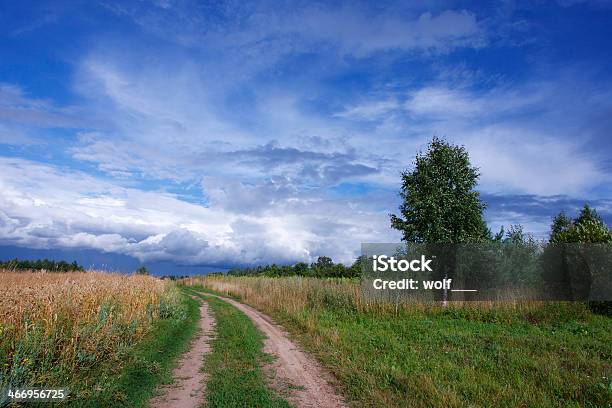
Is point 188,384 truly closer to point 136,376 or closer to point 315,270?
point 136,376

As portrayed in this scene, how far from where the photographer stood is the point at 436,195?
2219 centimetres

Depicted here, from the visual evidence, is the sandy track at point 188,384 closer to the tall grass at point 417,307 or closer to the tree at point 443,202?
the tall grass at point 417,307

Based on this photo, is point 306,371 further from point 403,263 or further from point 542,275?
point 542,275

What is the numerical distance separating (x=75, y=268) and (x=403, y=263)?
1939 centimetres

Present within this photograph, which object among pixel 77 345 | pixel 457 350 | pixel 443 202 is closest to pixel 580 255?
pixel 443 202

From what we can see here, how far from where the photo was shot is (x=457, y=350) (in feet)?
35.9

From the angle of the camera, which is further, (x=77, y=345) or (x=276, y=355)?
(x=276, y=355)

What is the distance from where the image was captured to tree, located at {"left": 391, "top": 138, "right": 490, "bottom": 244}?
22.2 metres

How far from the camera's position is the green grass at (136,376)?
257 inches

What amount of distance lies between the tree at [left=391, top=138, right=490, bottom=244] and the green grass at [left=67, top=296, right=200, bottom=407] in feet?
50.4

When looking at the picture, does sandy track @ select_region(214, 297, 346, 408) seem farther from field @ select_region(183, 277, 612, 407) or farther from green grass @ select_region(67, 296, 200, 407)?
green grass @ select_region(67, 296, 200, 407)

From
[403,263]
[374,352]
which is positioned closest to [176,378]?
[374,352]

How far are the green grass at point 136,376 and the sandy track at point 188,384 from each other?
204mm

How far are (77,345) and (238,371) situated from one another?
3.58m
